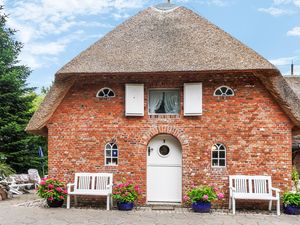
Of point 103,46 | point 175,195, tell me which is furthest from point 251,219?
point 103,46

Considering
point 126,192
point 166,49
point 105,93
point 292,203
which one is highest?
point 166,49

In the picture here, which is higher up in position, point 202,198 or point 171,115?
point 171,115

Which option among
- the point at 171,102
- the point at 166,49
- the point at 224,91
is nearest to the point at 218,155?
the point at 224,91

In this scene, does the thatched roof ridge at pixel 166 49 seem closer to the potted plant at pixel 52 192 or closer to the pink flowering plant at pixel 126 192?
the potted plant at pixel 52 192

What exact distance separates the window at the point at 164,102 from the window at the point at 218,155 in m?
1.67

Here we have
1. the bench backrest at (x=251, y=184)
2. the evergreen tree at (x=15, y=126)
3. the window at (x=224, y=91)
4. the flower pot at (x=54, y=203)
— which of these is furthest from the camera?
the evergreen tree at (x=15, y=126)

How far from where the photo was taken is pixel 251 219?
886cm

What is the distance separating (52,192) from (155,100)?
421 centimetres

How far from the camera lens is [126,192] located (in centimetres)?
998

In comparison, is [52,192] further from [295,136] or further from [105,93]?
[295,136]

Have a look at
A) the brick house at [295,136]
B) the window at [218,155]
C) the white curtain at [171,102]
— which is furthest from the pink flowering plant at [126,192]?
the brick house at [295,136]

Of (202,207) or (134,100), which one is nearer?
(202,207)

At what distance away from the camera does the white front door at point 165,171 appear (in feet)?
35.7

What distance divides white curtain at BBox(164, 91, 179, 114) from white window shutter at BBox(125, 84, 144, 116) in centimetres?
80
